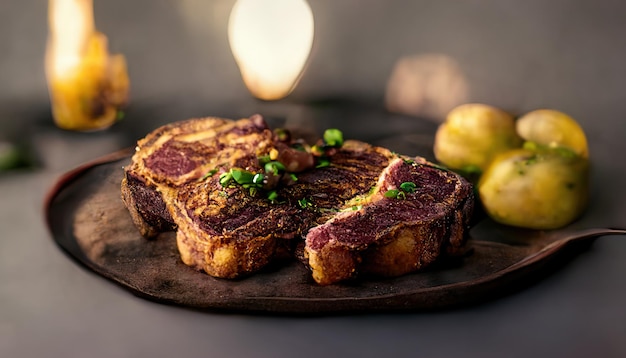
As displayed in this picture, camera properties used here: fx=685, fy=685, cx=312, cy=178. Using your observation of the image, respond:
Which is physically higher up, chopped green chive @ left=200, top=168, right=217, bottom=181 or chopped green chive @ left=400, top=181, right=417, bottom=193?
chopped green chive @ left=400, top=181, right=417, bottom=193

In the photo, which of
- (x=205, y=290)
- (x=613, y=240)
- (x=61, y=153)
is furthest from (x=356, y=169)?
(x=61, y=153)

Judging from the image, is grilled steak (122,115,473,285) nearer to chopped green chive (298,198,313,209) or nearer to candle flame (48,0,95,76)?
chopped green chive (298,198,313,209)

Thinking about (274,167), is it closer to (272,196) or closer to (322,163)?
(272,196)

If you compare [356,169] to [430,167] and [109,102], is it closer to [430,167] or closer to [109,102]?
[430,167]

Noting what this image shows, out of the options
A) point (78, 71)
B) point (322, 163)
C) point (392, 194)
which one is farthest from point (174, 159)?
point (78, 71)

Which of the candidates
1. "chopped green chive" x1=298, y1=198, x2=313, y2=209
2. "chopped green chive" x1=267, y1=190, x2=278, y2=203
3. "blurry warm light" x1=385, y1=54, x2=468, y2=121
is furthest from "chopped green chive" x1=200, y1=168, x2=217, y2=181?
"blurry warm light" x1=385, y1=54, x2=468, y2=121

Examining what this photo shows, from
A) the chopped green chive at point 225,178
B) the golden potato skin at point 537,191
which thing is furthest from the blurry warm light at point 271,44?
the golden potato skin at point 537,191

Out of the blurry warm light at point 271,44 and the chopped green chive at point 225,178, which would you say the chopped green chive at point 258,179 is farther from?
the blurry warm light at point 271,44
